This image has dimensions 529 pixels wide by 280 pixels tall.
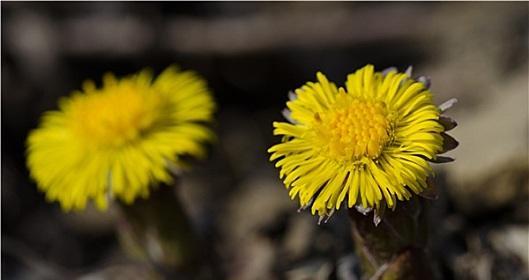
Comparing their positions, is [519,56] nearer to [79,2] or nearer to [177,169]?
[177,169]

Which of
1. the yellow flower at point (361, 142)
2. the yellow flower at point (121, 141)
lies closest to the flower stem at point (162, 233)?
the yellow flower at point (121, 141)

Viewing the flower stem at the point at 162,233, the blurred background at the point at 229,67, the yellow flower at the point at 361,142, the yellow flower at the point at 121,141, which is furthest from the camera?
the blurred background at the point at 229,67

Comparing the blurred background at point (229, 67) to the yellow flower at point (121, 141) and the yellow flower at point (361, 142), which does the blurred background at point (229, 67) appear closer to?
the yellow flower at point (121, 141)

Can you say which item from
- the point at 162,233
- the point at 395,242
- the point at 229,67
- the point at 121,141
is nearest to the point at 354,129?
the point at 395,242

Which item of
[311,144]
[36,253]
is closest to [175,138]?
[311,144]

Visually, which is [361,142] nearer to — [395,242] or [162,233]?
[395,242]

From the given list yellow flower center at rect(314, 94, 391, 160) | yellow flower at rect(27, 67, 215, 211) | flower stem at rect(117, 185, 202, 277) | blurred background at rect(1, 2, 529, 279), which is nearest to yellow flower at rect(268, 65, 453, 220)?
yellow flower center at rect(314, 94, 391, 160)

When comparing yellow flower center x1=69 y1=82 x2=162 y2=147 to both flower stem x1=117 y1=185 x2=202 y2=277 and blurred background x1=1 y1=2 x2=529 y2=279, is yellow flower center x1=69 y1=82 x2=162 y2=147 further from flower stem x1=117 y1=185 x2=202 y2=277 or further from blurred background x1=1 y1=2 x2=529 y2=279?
blurred background x1=1 y1=2 x2=529 y2=279
